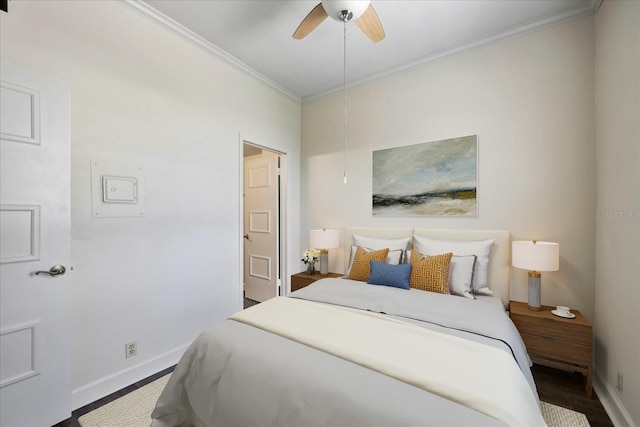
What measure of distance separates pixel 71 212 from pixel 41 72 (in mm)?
884

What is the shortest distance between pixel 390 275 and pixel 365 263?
Answer: 36 centimetres

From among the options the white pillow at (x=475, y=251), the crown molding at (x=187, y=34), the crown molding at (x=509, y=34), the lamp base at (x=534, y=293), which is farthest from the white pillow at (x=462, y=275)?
the crown molding at (x=187, y=34)

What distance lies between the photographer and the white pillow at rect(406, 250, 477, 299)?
2.14m

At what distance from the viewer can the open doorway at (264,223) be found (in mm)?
3572

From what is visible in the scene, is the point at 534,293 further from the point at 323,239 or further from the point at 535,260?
the point at 323,239

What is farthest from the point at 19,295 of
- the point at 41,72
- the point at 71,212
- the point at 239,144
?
the point at 239,144

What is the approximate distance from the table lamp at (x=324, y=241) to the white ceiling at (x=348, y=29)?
1.90 meters

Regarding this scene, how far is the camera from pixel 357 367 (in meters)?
1.11

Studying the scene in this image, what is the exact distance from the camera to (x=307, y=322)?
1522 millimetres

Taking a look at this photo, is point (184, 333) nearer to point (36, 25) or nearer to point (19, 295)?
point (19, 295)

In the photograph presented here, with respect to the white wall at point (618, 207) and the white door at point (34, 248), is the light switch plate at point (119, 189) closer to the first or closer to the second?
the white door at point (34, 248)

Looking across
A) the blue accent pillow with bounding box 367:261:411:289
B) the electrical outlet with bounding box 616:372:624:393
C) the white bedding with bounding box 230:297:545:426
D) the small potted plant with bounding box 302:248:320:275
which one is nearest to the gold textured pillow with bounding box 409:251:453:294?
the blue accent pillow with bounding box 367:261:411:289

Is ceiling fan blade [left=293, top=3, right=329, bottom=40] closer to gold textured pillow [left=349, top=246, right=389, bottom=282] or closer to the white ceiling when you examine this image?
the white ceiling

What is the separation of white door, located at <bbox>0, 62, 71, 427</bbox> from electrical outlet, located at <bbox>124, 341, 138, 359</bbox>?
0.36m
